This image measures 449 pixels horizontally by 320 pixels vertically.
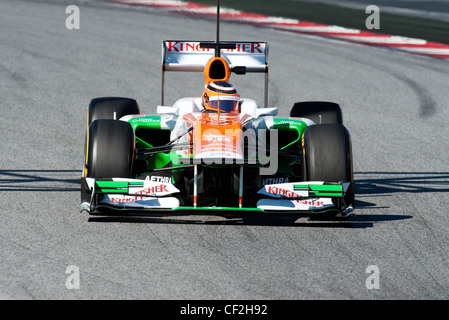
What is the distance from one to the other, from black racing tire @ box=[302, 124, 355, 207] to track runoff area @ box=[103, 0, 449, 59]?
10881mm

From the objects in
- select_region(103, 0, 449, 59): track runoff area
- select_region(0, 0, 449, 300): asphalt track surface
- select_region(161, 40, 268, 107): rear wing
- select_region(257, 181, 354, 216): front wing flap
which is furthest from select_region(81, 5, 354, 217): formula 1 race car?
select_region(103, 0, 449, 59): track runoff area

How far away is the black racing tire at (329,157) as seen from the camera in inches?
314

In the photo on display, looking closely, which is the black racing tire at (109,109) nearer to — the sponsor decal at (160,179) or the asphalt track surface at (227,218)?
the asphalt track surface at (227,218)

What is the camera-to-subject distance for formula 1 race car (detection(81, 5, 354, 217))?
7.74 meters

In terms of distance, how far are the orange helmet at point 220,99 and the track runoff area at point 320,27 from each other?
10.3m

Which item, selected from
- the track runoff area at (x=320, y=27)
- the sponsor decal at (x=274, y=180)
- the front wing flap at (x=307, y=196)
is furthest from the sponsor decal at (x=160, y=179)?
the track runoff area at (x=320, y=27)

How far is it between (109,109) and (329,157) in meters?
2.78

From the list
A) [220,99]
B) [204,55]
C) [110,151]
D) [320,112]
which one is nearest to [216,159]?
[110,151]

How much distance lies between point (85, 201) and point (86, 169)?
1.08ft

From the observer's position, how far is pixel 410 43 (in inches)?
757

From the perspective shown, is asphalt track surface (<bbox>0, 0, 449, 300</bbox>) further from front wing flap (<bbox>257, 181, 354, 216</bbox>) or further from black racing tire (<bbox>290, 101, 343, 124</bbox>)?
black racing tire (<bbox>290, 101, 343, 124</bbox>)

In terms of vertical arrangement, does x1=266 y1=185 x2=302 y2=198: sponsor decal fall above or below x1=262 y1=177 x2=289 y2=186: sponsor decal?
below
